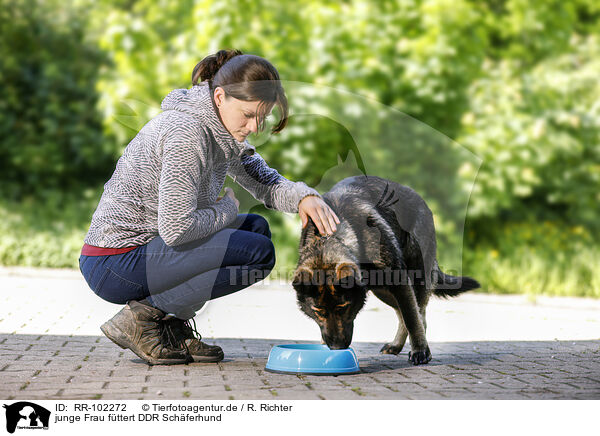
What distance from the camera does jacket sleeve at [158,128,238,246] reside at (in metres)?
3.65

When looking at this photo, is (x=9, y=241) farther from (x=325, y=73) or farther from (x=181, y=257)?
(x=181, y=257)

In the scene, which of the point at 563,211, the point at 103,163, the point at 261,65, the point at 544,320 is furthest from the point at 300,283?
the point at 103,163

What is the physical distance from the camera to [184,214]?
12.1 ft

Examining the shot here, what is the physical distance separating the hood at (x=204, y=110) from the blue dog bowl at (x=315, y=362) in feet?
3.99

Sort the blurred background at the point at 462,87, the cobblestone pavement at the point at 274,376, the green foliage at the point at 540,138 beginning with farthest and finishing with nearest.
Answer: the green foliage at the point at 540,138 < the blurred background at the point at 462,87 < the cobblestone pavement at the point at 274,376

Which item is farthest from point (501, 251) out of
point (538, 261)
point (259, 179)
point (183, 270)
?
point (183, 270)

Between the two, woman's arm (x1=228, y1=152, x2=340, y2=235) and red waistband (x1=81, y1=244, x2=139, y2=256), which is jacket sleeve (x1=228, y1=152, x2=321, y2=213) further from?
red waistband (x1=81, y1=244, x2=139, y2=256)

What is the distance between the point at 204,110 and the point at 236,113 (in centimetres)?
18

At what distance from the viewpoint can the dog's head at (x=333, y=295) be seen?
13.3 feet

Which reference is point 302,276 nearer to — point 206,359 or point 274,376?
point 274,376

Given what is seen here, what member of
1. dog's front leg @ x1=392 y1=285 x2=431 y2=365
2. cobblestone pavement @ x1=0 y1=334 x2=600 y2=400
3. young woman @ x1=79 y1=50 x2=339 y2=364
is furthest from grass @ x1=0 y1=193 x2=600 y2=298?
young woman @ x1=79 y1=50 x2=339 y2=364

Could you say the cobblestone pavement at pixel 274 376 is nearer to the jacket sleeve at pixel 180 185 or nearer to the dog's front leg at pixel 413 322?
→ the dog's front leg at pixel 413 322

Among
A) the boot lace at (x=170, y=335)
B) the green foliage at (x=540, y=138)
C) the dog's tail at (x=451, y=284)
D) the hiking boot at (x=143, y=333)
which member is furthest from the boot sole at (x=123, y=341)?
the green foliage at (x=540, y=138)
